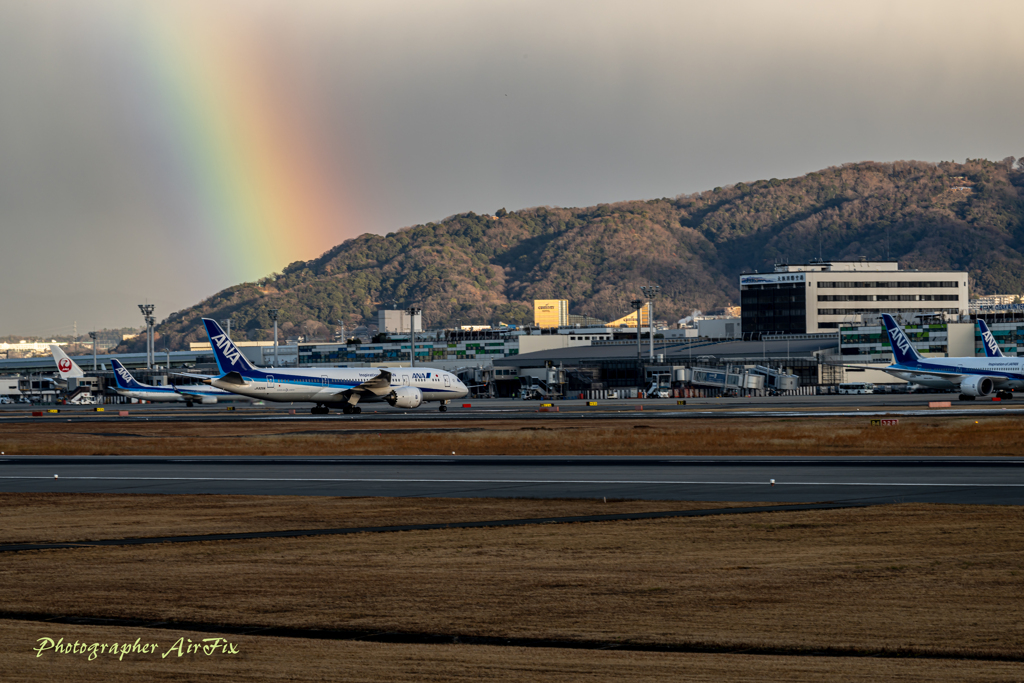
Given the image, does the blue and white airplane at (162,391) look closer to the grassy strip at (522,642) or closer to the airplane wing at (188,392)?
the airplane wing at (188,392)

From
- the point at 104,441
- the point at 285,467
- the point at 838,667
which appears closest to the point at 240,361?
the point at 104,441

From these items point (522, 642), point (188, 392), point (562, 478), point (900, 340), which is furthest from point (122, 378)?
point (522, 642)

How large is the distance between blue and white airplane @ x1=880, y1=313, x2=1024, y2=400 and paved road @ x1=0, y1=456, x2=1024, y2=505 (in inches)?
2401

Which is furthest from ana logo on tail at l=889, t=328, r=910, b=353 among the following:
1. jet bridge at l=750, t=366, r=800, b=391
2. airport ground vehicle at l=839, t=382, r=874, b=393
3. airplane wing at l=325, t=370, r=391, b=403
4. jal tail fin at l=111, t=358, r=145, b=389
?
jal tail fin at l=111, t=358, r=145, b=389

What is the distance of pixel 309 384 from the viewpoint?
306 ft

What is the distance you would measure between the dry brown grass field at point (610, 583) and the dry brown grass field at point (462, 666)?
30.0 inches

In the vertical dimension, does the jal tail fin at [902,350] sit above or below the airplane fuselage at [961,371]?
above

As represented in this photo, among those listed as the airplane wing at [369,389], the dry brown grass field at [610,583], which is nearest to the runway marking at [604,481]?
the dry brown grass field at [610,583]

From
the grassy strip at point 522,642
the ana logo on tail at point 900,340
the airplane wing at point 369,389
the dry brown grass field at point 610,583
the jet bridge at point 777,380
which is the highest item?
the ana logo on tail at point 900,340

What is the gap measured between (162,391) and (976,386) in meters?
94.3

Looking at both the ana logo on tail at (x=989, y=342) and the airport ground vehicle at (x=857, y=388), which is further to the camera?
the airport ground vehicle at (x=857, y=388)

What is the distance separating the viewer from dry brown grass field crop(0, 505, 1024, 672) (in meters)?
13.2

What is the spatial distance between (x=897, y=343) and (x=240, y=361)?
6274 cm

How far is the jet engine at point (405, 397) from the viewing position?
9356 cm
